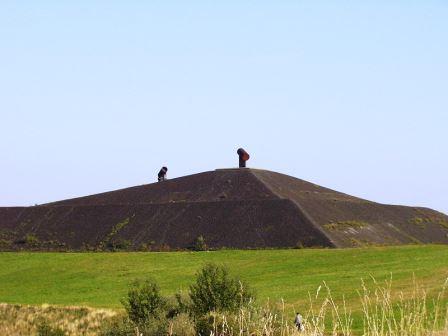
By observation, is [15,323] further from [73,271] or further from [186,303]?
[73,271]

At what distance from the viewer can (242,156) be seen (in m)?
84.2

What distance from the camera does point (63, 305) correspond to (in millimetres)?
43375

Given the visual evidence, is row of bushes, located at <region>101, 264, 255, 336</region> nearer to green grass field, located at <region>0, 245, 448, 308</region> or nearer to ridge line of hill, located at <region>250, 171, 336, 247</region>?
green grass field, located at <region>0, 245, 448, 308</region>

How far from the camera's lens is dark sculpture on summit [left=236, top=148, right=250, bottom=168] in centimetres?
Answer: 8394

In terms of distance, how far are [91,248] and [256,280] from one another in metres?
24.1

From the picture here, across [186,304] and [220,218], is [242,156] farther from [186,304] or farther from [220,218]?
[186,304]

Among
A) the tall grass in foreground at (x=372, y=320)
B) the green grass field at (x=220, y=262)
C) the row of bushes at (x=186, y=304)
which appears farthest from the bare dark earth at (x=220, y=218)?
the row of bushes at (x=186, y=304)

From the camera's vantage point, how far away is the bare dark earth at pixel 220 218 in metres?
67.6

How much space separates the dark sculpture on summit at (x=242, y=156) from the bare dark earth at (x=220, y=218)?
1628 millimetres

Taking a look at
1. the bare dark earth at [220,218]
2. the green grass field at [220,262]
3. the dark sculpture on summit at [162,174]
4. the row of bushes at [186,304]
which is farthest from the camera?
the dark sculpture on summit at [162,174]

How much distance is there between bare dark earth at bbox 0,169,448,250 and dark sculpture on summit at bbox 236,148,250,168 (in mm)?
1628

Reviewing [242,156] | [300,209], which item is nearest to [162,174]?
[242,156]

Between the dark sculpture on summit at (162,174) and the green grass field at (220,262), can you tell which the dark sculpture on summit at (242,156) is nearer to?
the dark sculpture on summit at (162,174)

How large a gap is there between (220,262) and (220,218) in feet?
43.3
